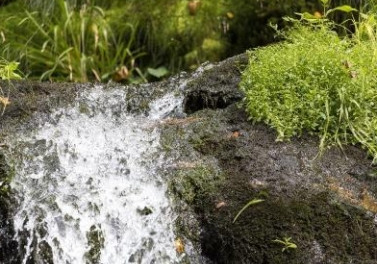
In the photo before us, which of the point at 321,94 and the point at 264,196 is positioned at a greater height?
the point at 321,94

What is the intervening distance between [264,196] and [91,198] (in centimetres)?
77

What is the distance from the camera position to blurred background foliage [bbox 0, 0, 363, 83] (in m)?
4.88

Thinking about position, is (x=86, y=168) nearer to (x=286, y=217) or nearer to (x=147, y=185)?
(x=147, y=185)

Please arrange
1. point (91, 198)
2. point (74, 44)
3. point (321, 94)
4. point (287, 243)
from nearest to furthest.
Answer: point (287, 243) < point (91, 198) < point (321, 94) < point (74, 44)

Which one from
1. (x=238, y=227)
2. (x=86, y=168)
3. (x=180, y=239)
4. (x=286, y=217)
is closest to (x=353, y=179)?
(x=286, y=217)

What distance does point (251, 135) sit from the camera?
9.59ft

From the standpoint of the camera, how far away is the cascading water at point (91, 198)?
2.55 meters

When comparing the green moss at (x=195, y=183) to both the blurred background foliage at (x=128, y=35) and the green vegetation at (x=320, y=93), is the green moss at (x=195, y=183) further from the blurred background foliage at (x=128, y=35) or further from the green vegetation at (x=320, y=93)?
the blurred background foliage at (x=128, y=35)

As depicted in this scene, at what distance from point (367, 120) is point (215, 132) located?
0.73 m

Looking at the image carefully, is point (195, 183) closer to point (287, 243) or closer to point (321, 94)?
point (287, 243)

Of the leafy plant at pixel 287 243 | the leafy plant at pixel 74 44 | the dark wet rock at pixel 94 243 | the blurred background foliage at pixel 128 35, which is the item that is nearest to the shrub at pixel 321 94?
the leafy plant at pixel 287 243

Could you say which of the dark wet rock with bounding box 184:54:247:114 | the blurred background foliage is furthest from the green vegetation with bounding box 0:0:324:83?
the dark wet rock with bounding box 184:54:247:114

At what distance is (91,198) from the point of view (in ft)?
8.85

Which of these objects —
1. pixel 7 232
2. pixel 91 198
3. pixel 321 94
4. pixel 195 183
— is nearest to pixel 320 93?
pixel 321 94
